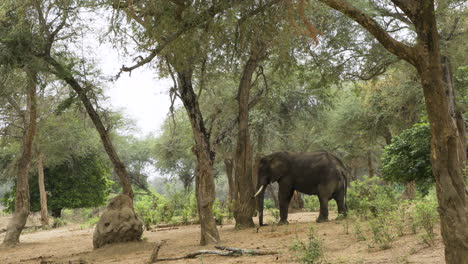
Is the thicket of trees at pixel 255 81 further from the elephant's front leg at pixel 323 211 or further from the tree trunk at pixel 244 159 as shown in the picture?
the elephant's front leg at pixel 323 211

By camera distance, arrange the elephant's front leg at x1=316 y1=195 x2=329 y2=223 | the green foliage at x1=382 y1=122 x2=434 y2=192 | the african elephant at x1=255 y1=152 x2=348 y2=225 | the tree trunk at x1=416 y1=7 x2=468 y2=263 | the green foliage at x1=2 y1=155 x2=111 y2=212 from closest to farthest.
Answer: the tree trunk at x1=416 y1=7 x2=468 y2=263 → the elephant's front leg at x1=316 y1=195 x2=329 y2=223 → the african elephant at x1=255 y1=152 x2=348 y2=225 → the green foliage at x1=382 y1=122 x2=434 y2=192 → the green foliage at x1=2 y1=155 x2=111 y2=212

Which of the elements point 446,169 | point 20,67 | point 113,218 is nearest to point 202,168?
point 113,218

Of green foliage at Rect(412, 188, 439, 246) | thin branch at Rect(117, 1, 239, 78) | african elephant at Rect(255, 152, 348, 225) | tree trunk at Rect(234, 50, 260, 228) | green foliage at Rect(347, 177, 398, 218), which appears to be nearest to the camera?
green foliage at Rect(412, 188, 439, 246)

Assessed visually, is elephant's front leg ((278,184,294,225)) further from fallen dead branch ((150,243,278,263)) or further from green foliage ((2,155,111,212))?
green foliage ((2,155,111,212))

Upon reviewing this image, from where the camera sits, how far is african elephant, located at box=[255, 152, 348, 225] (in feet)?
51.8

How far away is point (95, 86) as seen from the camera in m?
14.4

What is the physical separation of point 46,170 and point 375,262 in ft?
97.3

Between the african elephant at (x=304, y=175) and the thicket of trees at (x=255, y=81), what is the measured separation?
0.72 metres

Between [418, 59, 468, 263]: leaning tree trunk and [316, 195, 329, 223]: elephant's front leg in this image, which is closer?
[418, 59, 468, 263]: leaning tree trunk

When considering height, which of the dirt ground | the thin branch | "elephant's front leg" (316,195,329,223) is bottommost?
the dirt ground

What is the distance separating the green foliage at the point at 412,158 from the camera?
17359 millimetres

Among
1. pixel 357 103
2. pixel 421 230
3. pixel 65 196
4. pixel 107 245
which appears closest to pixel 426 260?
pixel 421 230

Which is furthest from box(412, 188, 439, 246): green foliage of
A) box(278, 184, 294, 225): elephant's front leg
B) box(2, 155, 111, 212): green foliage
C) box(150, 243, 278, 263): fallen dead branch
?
box(2, 155, 111, 212): green foliage

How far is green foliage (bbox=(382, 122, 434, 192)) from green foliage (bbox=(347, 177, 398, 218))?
9.24 ft
